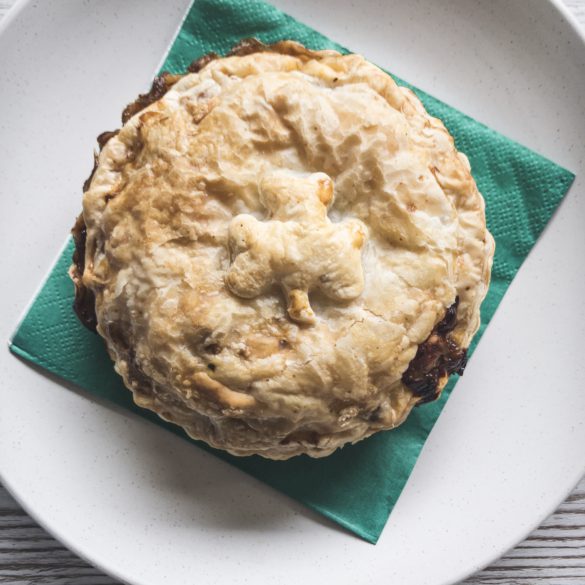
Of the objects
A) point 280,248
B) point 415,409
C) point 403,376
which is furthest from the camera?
point 415,409

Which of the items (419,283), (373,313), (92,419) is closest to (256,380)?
(373,313)

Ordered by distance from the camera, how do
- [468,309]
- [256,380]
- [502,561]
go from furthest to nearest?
[502,561], [468,309], [256,380]

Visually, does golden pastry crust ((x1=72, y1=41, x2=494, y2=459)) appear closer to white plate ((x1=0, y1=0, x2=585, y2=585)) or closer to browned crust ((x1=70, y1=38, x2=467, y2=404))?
browned crust ((x1=70, y1=38, x2=467, y2=404))

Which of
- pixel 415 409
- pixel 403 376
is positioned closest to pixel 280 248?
pixel 403 376

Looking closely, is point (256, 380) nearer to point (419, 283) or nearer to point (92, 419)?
point (419, 283)

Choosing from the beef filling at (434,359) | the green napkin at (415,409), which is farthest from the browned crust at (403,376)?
the green napkin at (415,409)

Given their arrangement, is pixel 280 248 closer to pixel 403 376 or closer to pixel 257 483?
pixel 403 376

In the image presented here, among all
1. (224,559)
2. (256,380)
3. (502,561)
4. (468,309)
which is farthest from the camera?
(502,561)
